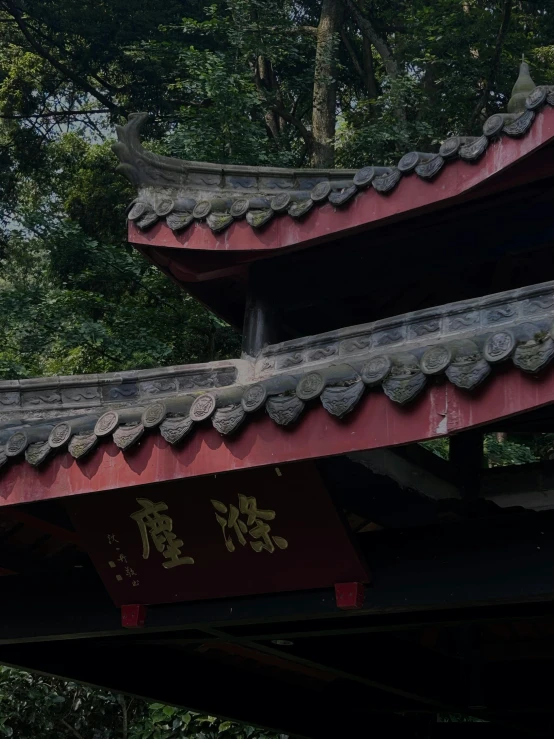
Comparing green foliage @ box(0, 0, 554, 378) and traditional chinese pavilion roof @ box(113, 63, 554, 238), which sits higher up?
green foliage @ box(0, 0, 554, 378)

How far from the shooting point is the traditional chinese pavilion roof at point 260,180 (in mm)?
5008

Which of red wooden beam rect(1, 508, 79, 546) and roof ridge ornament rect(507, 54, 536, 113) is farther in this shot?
roof ridge ornament rect(507, 54, 536, 113)

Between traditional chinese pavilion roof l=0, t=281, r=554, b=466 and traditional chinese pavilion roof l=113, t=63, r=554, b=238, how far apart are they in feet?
2.55

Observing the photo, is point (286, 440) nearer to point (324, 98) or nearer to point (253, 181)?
point (253, 181)

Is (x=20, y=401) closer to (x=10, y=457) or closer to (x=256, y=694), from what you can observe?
(x=10, y=457)

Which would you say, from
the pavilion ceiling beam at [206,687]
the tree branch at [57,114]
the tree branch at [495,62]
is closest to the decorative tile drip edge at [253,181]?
the pavilion ceiling beam at [206,687]

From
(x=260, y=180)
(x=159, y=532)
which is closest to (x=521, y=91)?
(x=260, y=180)

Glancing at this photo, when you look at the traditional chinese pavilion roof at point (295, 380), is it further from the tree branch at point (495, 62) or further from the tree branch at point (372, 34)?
the tree branch at point (372, 34)

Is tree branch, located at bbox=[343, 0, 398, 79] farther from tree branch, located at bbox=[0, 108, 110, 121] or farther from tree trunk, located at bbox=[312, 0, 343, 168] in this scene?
tree branch, located at bbox=[0, 108, 110, 121]

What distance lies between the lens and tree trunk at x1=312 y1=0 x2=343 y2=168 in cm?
1609

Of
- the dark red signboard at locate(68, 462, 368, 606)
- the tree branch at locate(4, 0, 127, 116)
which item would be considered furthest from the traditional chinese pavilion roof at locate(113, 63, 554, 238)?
the tree branch at locate(4, 0, 127, 116)

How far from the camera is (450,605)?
12.9ft

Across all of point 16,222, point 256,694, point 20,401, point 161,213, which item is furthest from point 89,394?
point 16,222

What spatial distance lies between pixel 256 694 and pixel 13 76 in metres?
14.4
